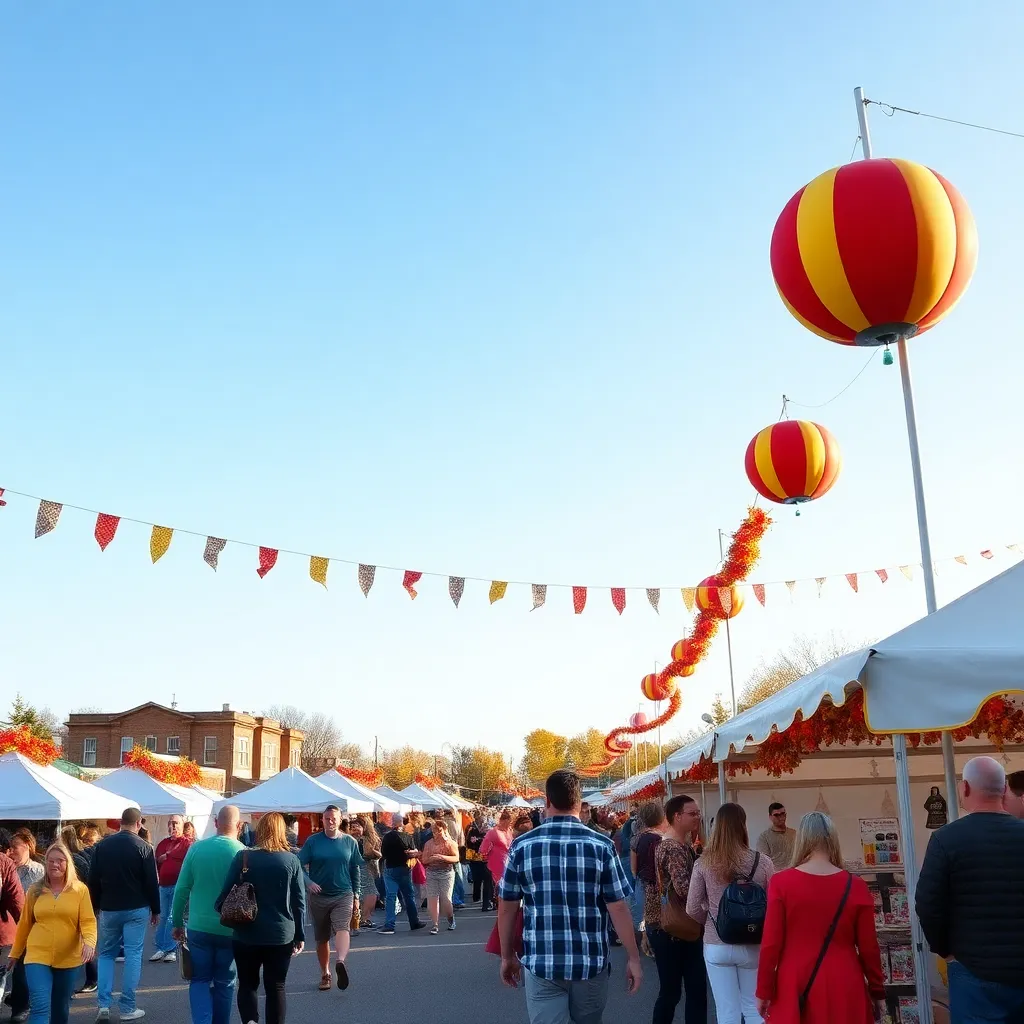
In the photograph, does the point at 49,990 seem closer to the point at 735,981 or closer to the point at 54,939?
the point at 54,939

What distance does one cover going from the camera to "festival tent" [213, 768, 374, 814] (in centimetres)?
2016

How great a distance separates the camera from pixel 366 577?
45.9 ft

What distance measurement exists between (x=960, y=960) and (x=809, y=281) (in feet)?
14.8

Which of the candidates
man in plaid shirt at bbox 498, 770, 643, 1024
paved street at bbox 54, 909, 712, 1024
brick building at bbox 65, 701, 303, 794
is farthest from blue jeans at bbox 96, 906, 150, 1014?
brick building at bbox 65, 701, 303, 794

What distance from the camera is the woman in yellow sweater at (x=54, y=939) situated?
6926 millimetres

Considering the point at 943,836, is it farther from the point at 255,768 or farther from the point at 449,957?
the point at 255,768

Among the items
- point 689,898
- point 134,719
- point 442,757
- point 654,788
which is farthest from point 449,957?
point 442,757

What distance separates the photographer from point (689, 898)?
19.0 feet

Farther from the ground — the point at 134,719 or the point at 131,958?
the point at 134,719

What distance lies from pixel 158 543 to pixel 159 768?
44.2ft

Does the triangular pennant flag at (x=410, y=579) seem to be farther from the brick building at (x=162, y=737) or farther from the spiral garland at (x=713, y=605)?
the brick building at (x=162, y=737)

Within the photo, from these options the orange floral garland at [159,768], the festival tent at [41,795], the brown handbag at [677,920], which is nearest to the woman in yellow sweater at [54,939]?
the brown handbag at [677,920]

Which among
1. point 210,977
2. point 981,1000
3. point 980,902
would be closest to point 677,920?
point 981,1000

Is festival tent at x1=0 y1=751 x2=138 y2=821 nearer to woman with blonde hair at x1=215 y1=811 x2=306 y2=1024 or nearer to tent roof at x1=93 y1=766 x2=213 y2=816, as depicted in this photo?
tent roof at x1=93 y1=766 x2=213 y2=816
